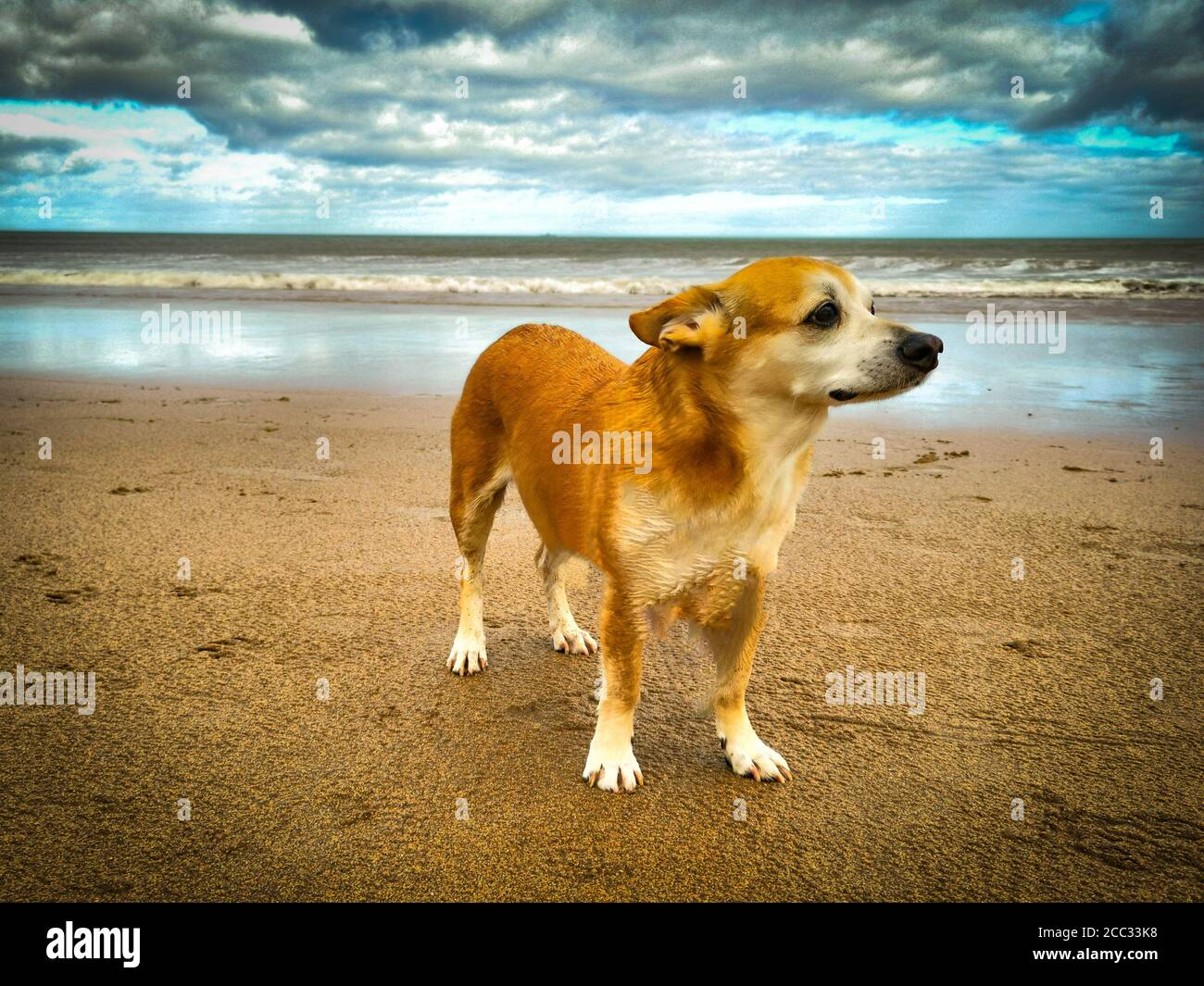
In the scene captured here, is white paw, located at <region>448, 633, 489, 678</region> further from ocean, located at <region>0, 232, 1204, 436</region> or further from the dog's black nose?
ocean, located at <region>0, 232, 1204, 436</region>

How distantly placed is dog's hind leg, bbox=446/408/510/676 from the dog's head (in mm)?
1287

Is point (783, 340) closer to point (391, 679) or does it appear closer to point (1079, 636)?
point (391, 679)

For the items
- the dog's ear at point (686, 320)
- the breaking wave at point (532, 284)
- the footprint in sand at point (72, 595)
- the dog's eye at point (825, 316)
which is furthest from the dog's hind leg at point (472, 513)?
the breaking wave at point (532, 284)

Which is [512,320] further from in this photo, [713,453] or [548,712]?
[713,453]

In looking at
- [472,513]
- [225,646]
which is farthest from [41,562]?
[472,513]

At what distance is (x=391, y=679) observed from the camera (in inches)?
136

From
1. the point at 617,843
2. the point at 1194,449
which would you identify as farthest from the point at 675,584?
the point at 1194,449

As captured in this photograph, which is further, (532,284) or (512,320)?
(532,284)

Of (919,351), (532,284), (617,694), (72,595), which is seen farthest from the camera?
(532,284)

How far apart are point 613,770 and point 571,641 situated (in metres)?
1.01

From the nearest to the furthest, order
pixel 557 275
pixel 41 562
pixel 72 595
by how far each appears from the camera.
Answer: pixel 72 595 → pixel 41 562 → pixel 557 275

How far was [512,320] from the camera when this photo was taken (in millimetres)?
15719

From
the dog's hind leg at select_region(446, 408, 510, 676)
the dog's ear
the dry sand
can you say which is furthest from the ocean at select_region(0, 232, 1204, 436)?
the dog's ear

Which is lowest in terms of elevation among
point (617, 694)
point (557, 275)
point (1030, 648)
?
point (1030, 648)
